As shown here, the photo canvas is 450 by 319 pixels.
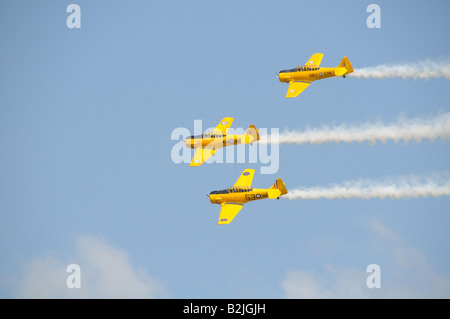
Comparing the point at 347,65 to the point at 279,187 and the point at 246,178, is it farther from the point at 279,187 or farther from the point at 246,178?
the point at 279,187

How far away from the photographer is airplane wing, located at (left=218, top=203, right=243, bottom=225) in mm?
81881

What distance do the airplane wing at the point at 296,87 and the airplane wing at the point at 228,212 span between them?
13.4m

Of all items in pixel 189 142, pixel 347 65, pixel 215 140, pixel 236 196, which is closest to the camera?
pixel 236 196

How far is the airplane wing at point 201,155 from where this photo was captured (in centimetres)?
8562

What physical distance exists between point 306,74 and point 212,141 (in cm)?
1171

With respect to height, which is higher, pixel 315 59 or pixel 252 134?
pixel 315 59

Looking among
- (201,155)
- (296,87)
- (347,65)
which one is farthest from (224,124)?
(347,65)

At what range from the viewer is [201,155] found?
8644 centimetres

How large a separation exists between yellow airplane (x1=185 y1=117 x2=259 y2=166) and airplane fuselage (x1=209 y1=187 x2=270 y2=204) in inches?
151

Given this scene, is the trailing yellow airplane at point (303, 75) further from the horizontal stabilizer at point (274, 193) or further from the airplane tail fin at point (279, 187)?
the horizontal stabilizer at point (274, 193)

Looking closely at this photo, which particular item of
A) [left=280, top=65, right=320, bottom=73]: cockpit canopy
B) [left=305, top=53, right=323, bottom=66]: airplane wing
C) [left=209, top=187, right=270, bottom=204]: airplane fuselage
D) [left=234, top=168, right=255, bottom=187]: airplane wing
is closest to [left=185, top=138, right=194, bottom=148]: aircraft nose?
[left=234, top=168, right=255, bottom=187]: airplane wing

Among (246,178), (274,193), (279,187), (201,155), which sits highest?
(201,155)
